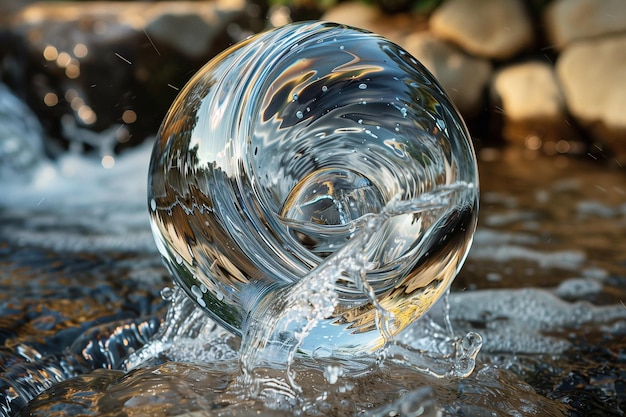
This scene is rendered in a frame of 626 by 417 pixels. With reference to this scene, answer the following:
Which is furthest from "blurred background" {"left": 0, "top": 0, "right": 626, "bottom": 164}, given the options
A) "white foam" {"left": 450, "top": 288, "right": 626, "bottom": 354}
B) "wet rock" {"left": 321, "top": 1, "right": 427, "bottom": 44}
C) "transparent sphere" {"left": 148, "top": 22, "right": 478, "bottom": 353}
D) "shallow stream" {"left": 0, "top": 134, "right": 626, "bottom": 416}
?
"transparent sphere" {"left": 148, "top": 22, "right": 478, "bottom": 353}

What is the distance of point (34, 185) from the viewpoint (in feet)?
17.8

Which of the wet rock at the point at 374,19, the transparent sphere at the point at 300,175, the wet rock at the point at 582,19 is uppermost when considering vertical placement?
the transparent sphere at the point at 300,175

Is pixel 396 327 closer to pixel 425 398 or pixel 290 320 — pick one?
pixel 290 320

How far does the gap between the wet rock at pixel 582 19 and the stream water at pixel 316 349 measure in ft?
12.3

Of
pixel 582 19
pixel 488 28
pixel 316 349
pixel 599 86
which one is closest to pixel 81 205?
pixel 316 349

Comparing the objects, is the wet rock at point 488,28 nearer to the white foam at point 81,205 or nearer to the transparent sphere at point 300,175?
the white foam at point 81,205

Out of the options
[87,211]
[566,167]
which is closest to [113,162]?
[87,211]

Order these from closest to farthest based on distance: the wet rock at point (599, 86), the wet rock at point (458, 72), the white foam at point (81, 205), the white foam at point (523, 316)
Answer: the white foam at point (523, 316)
the white foam at point (81, 205)
the wet rock at point (599, 86)
the wet rock at point (458, 72)

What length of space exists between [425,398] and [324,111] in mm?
747

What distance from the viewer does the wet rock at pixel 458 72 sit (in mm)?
7629

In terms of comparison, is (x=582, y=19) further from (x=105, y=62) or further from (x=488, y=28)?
(x=105, y=62)

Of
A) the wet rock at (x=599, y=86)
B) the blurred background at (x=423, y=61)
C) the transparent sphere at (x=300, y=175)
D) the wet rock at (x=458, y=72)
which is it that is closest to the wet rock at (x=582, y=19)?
the blurred background at (x=423, y=61)

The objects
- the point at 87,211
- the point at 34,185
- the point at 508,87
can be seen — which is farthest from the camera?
the point at 508,87

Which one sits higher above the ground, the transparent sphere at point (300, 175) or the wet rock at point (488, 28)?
the transparent sphere at point (300, 175)
